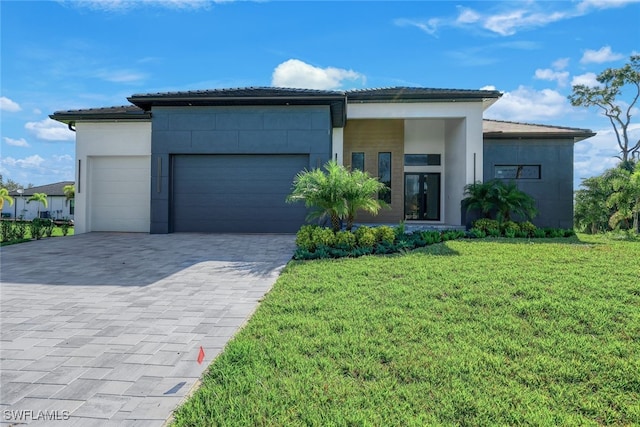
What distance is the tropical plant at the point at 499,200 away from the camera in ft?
37.2

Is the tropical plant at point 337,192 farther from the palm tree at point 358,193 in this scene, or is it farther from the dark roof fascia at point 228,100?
the dark roof fascia at point 228,100

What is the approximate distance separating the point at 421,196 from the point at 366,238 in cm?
840

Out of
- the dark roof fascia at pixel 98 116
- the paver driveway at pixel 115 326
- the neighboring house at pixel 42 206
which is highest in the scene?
the dark roof fascia at pixel 98 116

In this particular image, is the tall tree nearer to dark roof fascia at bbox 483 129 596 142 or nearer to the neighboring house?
dark roof fascia at bbox 483 129 596 142

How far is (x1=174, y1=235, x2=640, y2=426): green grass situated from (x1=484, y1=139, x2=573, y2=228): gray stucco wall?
27.9ft

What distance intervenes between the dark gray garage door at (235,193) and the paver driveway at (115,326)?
144 inches

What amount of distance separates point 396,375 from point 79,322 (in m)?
3.54

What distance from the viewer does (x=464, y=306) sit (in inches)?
162

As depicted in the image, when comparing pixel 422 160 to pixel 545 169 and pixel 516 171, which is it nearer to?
pixel 516 171

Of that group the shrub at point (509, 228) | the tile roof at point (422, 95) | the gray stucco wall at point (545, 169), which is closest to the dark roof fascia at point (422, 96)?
the tile roof at point (422, 95)

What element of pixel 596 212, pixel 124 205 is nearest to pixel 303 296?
pixel 124 205

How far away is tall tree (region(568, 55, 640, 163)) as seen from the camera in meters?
23.6

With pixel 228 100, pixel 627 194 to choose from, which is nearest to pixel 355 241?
pixel 228 100

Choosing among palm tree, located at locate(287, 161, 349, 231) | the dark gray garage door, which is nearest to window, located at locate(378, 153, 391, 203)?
the dark gray garage door
